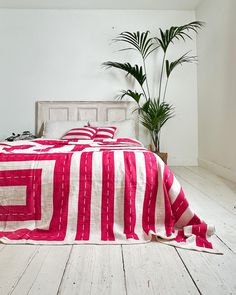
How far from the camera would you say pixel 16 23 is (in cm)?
411

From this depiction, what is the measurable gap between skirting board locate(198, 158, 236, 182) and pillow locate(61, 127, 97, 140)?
1587 millimetres

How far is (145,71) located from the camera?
4164 mm

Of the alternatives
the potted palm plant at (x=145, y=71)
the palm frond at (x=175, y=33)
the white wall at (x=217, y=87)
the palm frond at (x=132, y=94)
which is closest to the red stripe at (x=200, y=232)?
the white wall at (x=217, y=87)

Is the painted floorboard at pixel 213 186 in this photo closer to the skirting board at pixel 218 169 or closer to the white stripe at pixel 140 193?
the skirting board at pixel 218 169

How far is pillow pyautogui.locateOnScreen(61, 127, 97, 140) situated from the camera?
3.17 m

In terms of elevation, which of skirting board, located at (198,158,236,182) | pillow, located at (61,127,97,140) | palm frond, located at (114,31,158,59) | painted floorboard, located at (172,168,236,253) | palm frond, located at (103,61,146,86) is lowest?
painted floorboard, located at (172,168,236,253)

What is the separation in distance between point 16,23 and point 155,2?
6.68 feet

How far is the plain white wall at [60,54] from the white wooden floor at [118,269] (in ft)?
9.77

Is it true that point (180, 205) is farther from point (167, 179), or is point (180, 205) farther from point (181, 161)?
point (181, 161)

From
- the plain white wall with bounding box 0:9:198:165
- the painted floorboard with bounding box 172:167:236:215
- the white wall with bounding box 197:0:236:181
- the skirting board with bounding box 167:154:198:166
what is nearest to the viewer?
the painted floorboard with bounding box 172:167:236:215

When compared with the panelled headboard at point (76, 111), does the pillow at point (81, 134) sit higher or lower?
lower

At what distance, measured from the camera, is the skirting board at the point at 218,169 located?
310 cm

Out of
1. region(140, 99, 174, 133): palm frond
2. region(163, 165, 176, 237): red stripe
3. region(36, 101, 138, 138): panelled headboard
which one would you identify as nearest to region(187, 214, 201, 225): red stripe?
region(163, 165, 176, 237): red stripe

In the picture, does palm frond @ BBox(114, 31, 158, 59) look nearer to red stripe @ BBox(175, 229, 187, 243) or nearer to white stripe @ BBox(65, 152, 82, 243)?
white stripe @ BBox(65, 152, 82, 243)
